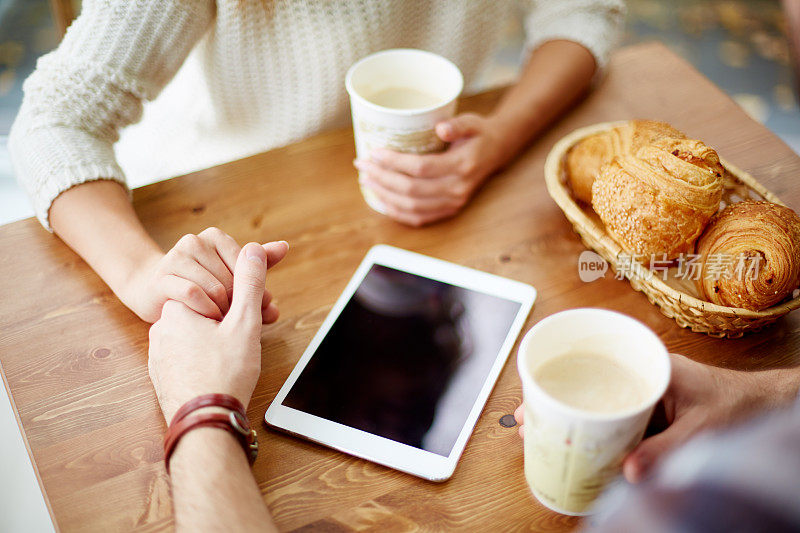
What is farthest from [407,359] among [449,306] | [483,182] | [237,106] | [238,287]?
[237,106]

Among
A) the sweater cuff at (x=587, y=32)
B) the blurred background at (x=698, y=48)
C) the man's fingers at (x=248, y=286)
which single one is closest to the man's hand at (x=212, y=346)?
the man's fingers at (x=248, y=286)

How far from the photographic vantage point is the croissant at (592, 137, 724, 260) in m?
0.71

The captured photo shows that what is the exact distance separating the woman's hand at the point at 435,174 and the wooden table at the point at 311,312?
1.0 inches

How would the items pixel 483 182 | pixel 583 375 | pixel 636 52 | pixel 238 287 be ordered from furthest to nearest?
pixel 636 52 < pixel 483 182 < pixel 238 287 < pixel 583 375

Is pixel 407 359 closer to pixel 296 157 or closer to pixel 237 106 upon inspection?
pixel 296 157

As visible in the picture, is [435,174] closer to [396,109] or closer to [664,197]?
[396,109]

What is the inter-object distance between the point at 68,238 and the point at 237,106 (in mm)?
401

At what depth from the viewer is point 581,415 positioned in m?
0.48

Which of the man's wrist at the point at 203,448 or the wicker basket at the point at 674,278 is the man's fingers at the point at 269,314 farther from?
the wicker basket at the point at 674,278

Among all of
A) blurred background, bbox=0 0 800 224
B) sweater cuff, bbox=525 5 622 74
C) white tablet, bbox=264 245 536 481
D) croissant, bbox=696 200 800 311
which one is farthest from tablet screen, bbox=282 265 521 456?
blurred background, bbox=0 0 800 224

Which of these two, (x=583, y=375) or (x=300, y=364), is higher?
(x=583, y=375)

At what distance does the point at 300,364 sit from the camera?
0.72 m

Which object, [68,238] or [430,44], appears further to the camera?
[430,44]

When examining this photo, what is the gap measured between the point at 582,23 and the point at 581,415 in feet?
2.75
